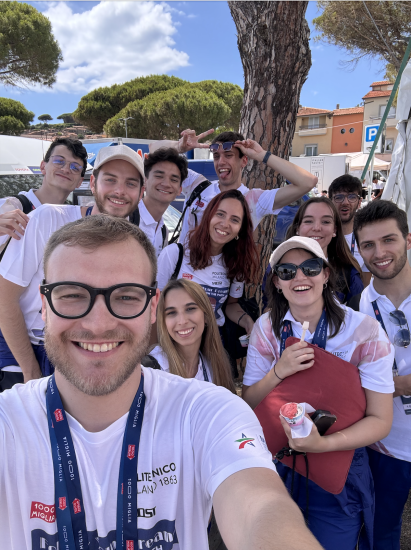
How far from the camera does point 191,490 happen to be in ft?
4.08

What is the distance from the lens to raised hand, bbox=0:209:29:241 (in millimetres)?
2234

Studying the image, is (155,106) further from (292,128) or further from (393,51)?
(292,128)

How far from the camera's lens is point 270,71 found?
158 inches

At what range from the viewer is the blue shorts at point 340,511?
1.89 m

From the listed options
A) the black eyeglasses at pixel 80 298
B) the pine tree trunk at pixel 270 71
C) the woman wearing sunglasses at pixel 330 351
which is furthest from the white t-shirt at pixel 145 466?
the pine tree trunk at pixel 270 71

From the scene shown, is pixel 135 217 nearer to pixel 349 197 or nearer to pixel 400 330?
pixel 400 330

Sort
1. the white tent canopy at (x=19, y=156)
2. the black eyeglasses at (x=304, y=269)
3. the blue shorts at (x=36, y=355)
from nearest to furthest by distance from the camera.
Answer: the black eyeglasses at (x=304, y=269), the blue shorts at (x=36, y=355), the white tent canopy at (x=19, y=156)

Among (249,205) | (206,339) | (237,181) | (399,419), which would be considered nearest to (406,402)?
(399,419)

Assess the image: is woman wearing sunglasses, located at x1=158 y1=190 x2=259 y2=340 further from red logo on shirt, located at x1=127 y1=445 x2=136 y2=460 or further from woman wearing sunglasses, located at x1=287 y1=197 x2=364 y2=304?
red logo on shirt, located at x1=127 y1=445 x2=136 y2=460

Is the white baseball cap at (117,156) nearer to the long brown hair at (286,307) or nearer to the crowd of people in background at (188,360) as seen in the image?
the crowd of people in background at (188,360)

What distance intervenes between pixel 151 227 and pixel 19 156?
29.3 feet

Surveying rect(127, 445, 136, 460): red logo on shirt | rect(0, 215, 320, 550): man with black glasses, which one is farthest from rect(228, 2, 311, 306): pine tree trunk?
rect(127, 445, 136, 460): red logo on shirt

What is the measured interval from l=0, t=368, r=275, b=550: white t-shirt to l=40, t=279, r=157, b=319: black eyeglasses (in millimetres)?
325

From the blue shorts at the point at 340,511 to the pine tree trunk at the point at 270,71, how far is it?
244cm
